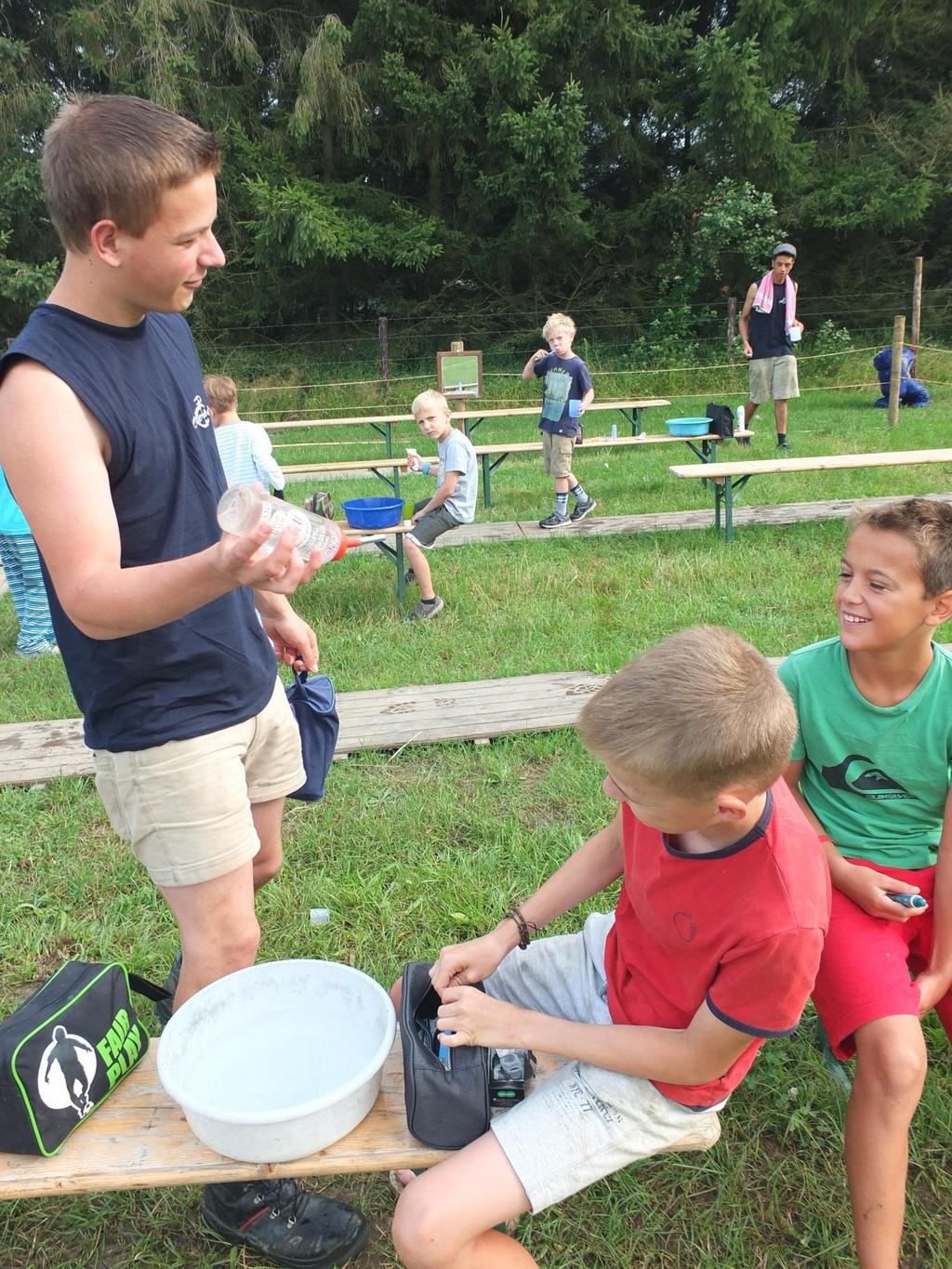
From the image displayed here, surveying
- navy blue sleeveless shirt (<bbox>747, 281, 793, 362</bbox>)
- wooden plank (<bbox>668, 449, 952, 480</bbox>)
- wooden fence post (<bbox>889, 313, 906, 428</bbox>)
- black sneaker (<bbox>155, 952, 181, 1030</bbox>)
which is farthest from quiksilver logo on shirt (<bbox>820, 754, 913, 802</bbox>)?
wooden fence post (<bbox>889, 313, 906, 428</bbox>)

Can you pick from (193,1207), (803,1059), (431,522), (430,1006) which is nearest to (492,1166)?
(430,1006)

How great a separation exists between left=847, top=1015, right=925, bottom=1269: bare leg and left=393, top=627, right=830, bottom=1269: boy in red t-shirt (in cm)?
30

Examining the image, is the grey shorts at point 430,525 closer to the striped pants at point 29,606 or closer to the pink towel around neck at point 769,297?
the striped pants at point 29,606

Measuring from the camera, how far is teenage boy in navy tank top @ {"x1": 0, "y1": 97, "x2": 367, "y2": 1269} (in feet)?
4.30

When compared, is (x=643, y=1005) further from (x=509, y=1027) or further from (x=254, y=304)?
(x=254, y=304)

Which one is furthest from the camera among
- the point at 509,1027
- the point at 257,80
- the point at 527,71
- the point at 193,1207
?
the point at 257,80

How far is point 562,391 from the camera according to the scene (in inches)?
299

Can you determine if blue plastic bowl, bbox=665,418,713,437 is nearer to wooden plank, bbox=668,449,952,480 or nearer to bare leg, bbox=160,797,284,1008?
wooden plank, bbox=668,449,952,480

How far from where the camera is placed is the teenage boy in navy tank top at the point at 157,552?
131 centimetres

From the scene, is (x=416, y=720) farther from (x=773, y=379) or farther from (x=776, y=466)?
(x=773, y=379)

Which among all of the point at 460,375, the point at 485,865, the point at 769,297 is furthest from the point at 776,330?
the point at 485,865

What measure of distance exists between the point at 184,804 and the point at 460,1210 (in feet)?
2.62

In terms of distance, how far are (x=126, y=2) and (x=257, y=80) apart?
266cm

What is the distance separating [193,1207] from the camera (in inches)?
75.6
